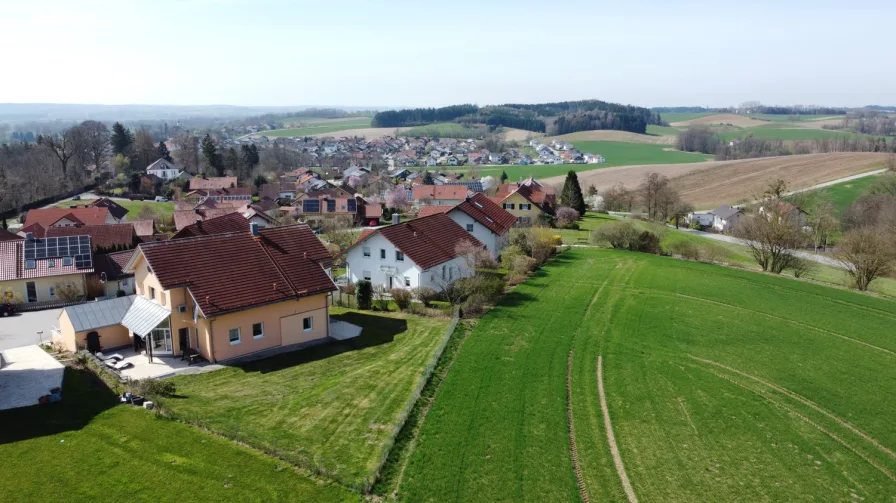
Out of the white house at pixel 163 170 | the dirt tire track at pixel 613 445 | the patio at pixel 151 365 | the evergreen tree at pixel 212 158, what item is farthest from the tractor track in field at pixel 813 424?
the white house at pixel 163 170

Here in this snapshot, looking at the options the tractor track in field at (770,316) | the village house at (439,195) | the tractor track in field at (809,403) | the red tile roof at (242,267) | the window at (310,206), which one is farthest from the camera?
the village house at (439,195)

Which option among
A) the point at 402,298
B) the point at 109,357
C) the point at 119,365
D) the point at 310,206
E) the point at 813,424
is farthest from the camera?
the point at 310,206

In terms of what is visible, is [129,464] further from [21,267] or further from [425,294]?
[21,267]

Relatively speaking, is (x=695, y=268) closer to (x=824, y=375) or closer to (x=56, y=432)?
(x=824, y=375)

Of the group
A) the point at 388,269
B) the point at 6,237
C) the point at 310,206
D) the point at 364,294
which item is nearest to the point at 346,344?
the point at 364,294

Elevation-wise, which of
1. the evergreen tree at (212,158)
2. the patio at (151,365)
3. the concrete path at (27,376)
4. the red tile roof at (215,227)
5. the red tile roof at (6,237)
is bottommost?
the patio at (151,365)

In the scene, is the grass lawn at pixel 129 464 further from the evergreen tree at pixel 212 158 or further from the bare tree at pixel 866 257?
the evergreen tree at pixel 212 158

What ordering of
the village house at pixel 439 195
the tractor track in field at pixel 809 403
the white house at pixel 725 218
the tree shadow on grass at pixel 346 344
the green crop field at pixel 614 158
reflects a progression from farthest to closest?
the green crop field at pixel 614 158
the village house at pixel 439 195
the white house at pixel 725 218
the tree shadow on grass at pixel 346 344
the tractor track in field at pixel 809 403

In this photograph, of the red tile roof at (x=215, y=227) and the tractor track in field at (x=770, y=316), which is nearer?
the tractor track in field at (x=770, y=316)
